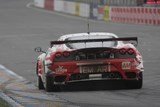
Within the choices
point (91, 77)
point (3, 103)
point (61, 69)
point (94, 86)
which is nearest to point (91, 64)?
point (91, 77)

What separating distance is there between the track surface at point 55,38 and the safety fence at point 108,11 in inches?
42.7

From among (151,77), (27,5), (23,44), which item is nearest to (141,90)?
(151,77)

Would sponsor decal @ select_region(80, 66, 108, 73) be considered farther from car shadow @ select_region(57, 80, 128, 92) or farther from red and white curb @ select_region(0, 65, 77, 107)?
red and white curb @ select_region(0, 65, 77, 107)

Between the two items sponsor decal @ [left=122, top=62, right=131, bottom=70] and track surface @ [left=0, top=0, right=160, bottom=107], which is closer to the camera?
track surface @ [left=0, top=0, right=160, bottom=107]

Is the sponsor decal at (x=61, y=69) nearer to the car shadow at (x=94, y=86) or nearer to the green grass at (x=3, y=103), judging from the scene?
the car shadow at (x=94, y=86)

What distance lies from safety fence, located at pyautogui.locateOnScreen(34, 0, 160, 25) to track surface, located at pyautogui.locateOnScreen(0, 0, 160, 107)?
109cm

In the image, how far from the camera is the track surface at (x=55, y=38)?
11234mm

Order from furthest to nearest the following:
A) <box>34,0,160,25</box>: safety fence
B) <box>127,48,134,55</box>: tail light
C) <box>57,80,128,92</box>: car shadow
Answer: <box>34,0,160,25</box>: safety fence → <box>57,80,128,92</box>: car shadow → <box>127,48,134,55</box>: tail light

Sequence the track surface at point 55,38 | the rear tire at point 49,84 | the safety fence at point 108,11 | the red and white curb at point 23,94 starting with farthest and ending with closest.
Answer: the safety fence at point 108,11
the rear tire at point 49,84
the track surface at point 55,38
the red and white curb at point 23,94

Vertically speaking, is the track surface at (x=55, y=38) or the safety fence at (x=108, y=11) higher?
the safety fence at (x=108, y=11)

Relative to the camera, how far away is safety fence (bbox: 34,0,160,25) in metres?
40.2

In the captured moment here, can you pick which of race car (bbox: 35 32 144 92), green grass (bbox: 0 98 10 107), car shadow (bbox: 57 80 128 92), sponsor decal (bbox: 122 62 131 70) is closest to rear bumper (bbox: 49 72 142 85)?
race car (bbox: 35 32 144 92)

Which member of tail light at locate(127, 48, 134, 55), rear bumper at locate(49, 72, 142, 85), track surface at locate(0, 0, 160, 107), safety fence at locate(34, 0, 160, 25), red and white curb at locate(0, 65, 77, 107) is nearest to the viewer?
red and white curb at locate(0, 65, 77, 107)

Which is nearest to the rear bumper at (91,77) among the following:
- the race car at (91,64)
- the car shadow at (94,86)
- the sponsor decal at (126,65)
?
the race car at (91,64)
